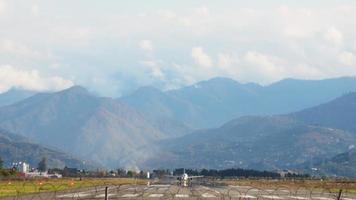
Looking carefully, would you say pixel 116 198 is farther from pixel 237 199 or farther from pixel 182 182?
pixel 182 182

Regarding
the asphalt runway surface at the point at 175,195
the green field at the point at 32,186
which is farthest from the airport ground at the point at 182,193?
the green field at the point at 32,186

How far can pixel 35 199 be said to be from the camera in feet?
206

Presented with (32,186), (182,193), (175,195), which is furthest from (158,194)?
(32,186)

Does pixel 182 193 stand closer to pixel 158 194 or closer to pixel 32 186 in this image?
pixel 158 194

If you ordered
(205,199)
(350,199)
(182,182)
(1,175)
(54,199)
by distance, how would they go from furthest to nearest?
(1,175) < (182,182) < (350,199) < (205,199) < (54,199)

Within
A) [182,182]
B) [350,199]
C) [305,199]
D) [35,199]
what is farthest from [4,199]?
[182,182]

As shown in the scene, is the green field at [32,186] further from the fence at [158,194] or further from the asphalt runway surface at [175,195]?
the asphalt runway surface at [175,195]

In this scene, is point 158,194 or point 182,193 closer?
point 158,194

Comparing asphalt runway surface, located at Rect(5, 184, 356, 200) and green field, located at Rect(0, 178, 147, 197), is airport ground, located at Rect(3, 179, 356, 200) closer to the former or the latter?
asphalt runway surface, located at Rect(5, 184, 356, 200)

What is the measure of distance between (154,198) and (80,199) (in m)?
6.59

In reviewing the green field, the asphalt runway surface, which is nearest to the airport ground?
the asphalt runway surface

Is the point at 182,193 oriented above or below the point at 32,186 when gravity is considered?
below

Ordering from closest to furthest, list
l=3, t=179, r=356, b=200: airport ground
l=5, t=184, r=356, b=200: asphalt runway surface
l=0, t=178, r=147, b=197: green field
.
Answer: l=5, t=184, r=356, b=200: asphalt runway surface, l=3, t=179, r=356, b=200: airport ground, l=0, t=178, r=147, b=197: green field

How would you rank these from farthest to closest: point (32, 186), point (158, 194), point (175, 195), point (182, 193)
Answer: point (32, 186), point (182, 193), point (158, 194), point (175, 195)
